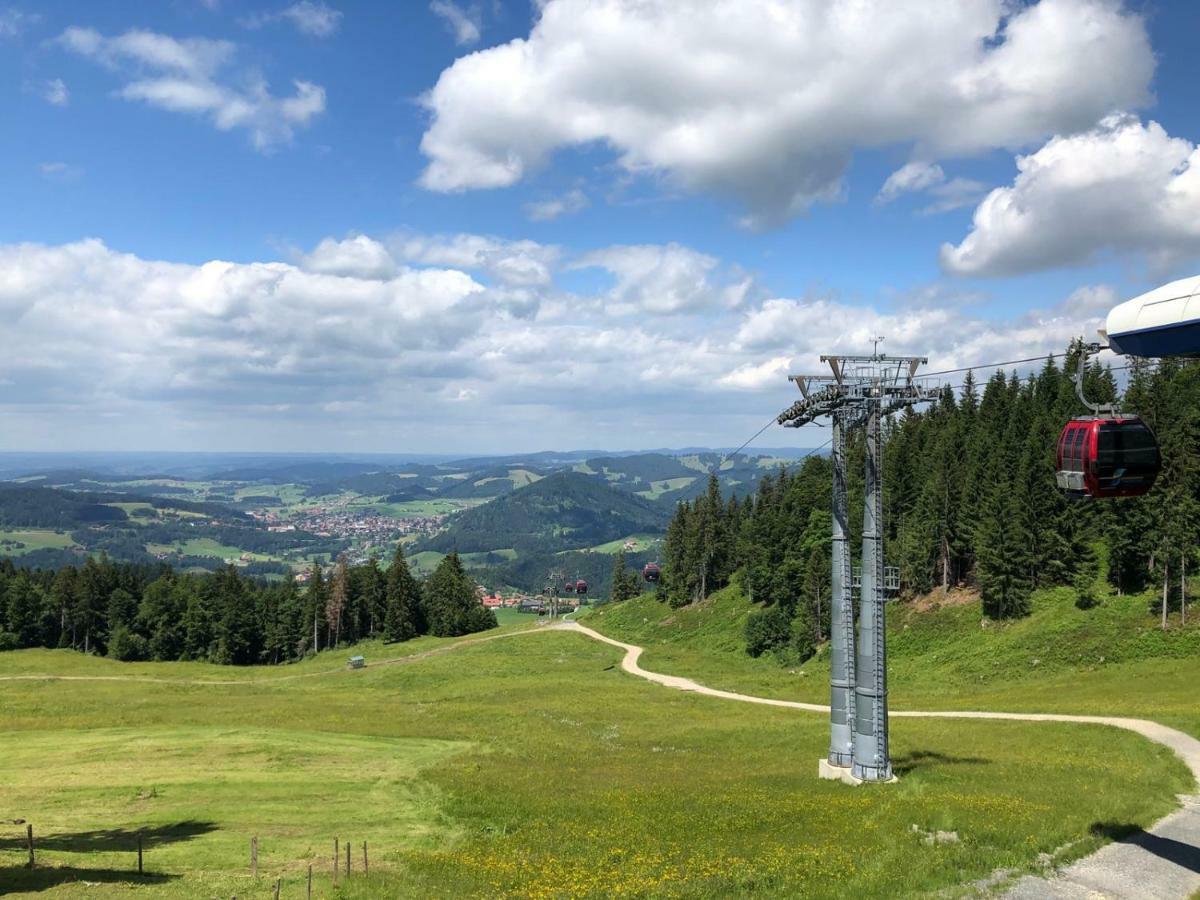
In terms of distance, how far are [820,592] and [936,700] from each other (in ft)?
93.2

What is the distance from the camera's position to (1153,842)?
65.3 feet

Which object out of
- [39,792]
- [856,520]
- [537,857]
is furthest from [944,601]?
[39,792]

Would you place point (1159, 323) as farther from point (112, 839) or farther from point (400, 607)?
point (400, 607)

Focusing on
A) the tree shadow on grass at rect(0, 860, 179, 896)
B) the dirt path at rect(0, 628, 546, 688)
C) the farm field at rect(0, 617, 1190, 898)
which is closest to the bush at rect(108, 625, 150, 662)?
the dirt path at rect(0, 628, 546, 688)

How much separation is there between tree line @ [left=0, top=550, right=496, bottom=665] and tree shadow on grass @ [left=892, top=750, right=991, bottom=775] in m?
92.8

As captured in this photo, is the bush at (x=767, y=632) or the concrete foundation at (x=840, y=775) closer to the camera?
the concrete foundation at (x=840, y=775)

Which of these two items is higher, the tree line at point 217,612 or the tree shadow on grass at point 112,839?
the tree shadow on grass at point 112,839

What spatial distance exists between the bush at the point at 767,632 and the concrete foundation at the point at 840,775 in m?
54.2

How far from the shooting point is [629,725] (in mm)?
49500

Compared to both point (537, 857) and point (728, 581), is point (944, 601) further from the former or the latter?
point (537, 857)

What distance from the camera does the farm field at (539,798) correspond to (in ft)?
62.7

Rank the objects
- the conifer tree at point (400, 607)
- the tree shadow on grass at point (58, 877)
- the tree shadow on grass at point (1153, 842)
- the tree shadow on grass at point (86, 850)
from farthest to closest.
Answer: the conifer tree at point (400, 607) < the tree shadow on grass at point (86, 850) < the tree shadow on grass at point (1153, 842) < the tree shadow on grass at point (58, 877)

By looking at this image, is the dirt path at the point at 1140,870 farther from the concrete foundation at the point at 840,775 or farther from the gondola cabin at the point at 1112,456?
the concrete foundation at the point at 840,775

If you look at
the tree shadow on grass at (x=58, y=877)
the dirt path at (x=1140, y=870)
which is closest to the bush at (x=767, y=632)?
the dirt path at (x=1140, y=870)
